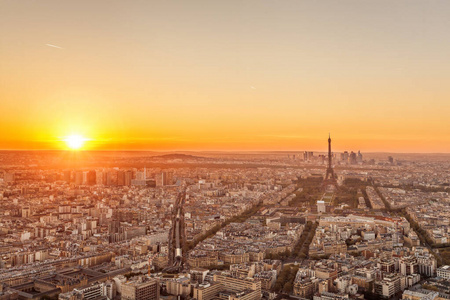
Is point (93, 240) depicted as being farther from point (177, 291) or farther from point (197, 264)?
point (177, 291)

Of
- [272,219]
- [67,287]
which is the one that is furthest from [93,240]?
[272,219]

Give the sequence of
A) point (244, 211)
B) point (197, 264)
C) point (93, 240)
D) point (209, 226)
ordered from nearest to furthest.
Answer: point (197, 264)
point (93, 240)
point (209, 226)
point (244, 211)

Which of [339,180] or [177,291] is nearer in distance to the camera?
[177,291]

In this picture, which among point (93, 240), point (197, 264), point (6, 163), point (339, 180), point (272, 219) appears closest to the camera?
point (197, 264)

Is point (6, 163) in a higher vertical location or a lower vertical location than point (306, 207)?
higher

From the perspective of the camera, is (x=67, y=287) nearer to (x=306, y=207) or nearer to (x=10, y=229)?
(x=10, y=229)

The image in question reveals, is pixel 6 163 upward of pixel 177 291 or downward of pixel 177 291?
upward

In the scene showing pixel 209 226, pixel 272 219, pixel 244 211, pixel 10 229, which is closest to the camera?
pixel 10 229

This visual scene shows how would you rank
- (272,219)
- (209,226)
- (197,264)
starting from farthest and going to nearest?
(272,219)
(209,226)
(197,264)

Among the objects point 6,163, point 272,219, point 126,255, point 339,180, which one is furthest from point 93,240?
point 339,180
